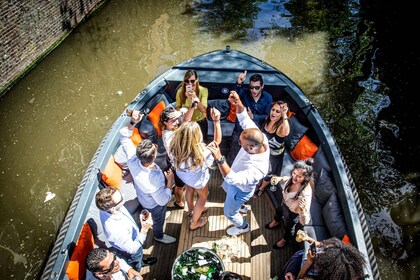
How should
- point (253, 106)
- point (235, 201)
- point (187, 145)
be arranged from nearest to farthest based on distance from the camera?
1. point (187, 145)
2. point (235, 201)
3. point (253, 106)

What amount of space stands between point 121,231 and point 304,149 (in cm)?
265

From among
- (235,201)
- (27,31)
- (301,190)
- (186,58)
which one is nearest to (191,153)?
(235,201)

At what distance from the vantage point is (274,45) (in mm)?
8461

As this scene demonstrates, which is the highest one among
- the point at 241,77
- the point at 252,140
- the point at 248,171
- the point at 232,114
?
the point at 241,77

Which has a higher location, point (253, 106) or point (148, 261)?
point (253, 106)

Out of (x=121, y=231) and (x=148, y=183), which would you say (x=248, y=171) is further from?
(x=121, y=231)

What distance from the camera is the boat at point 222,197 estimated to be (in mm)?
3328

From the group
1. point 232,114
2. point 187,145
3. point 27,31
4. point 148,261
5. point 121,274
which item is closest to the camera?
point 121,274

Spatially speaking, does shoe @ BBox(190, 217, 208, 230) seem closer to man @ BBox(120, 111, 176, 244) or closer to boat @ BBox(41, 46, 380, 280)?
boat @ BBox(41, 46, 380, 280)

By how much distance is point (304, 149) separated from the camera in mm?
4445

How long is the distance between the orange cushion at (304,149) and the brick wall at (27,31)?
5978 mm

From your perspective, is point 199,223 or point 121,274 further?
point 199,223

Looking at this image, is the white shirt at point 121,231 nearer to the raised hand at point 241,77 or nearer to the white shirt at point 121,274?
the white shirt at point 121,274

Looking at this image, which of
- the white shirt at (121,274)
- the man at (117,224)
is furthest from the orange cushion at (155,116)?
the white shirt at (121,274)
